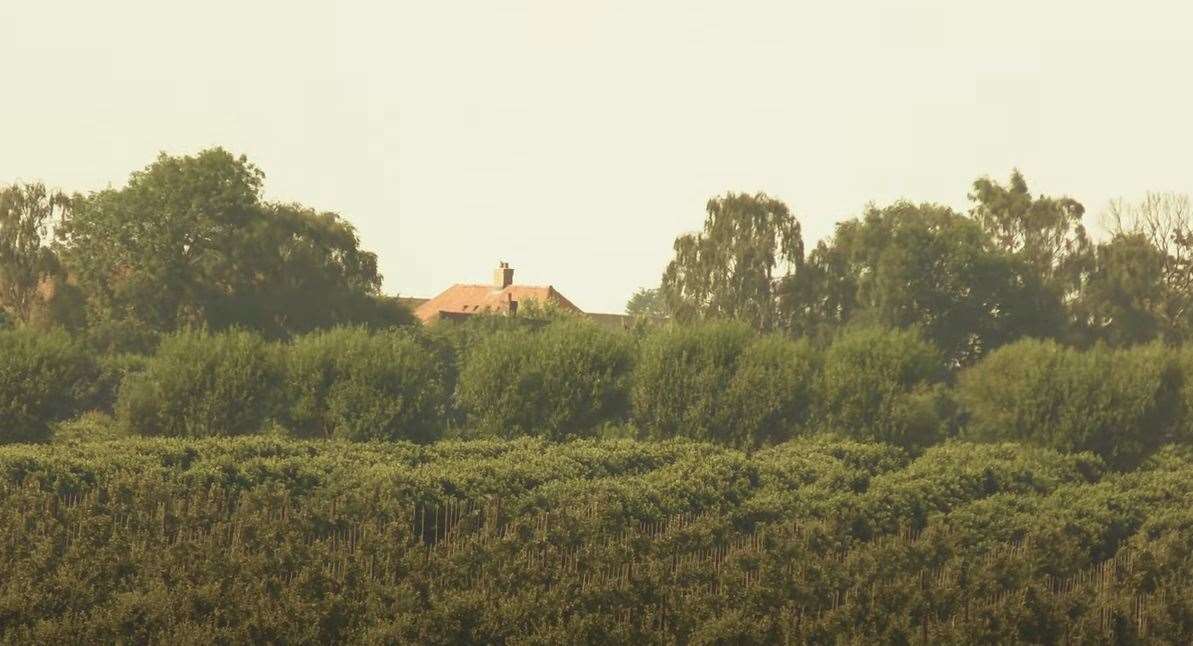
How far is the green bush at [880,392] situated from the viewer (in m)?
67.9

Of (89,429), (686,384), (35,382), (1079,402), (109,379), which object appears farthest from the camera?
(109,379)

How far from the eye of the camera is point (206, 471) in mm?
49031

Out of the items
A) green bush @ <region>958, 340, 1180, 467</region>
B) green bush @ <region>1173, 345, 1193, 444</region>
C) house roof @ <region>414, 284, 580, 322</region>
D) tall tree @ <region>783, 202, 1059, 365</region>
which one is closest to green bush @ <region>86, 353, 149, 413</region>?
green bush @ <region>958, 340, 1180, 467</region>

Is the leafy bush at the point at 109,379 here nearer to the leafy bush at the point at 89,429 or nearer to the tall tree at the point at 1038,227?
the leafy bush at the point at 89,429

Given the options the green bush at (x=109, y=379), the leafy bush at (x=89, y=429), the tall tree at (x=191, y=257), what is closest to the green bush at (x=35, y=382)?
the leafy bush at (x=89, y=429)

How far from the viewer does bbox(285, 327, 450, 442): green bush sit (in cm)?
6550

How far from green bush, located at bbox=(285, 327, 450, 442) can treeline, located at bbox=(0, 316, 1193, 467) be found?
8 centimetres

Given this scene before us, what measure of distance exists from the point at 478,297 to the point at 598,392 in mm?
70812

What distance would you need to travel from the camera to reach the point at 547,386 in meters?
67.7

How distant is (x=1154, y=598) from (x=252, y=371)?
35.4 m

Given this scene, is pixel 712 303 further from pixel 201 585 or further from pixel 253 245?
pixel 201 585

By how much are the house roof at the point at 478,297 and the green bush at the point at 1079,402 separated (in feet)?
199

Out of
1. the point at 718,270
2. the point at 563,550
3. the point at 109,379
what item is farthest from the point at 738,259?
the point at 563,550

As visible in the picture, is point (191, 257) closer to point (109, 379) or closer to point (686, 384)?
point (109, 379)
